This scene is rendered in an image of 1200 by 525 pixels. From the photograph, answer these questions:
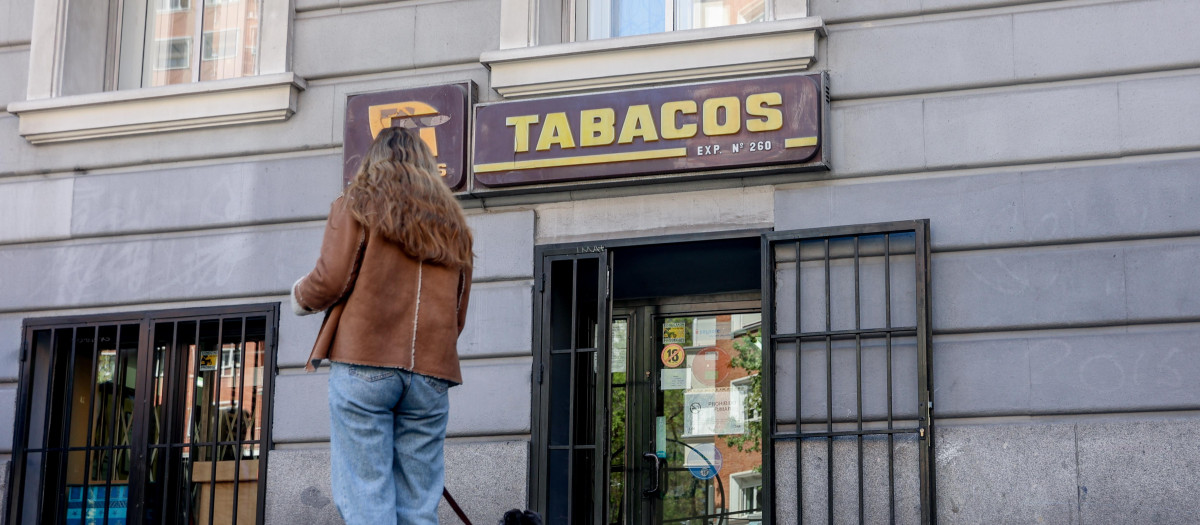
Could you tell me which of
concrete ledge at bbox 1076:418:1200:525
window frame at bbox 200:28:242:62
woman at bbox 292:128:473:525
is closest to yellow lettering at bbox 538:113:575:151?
window frame at bbox 200:28:242:62

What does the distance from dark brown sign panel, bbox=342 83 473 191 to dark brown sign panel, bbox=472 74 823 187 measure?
146mm

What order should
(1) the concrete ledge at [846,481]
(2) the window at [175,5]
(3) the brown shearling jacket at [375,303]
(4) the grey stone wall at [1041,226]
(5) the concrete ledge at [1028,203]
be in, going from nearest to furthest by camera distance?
1. (3) the brown shearling jacket at [375,303]
2. (4) the grey stone wall at [1041,226]
3. (5) the concrete ledge at [1028,203]
4. (1) the concrete ledge at [846,481]
5. (2) the window at [175,5]

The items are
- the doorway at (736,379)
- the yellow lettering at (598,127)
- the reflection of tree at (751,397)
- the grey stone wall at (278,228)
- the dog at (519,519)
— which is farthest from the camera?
the reflection of tree at (751,397)

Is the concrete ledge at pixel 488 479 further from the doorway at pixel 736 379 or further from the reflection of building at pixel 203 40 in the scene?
the reflection of building at pixel 203 40

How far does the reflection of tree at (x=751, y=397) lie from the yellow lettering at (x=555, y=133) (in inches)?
76.2

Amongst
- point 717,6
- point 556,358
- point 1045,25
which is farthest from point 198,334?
point 1045,25

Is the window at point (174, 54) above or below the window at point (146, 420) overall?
above

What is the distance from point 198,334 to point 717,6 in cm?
418

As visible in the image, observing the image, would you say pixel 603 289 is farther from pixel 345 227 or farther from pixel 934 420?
pixel 345 227

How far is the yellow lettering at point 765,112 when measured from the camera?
26.8 feet

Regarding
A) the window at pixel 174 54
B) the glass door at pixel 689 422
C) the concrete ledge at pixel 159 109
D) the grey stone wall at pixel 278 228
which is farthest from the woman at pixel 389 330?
the window at pixel 174 54

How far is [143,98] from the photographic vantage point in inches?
381

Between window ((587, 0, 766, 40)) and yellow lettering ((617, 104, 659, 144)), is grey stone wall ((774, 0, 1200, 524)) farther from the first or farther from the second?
window ((587, 0, 766, 40))

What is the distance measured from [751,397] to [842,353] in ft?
4.71
